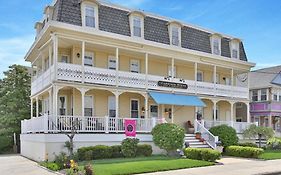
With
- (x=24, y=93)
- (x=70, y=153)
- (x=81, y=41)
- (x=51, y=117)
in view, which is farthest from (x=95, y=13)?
(x=24, y=93)

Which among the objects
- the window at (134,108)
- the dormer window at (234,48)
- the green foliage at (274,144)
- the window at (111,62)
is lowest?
the green foliage at (274,144)

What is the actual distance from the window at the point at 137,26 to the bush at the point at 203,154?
9701 millimetres

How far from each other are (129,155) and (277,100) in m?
27.6

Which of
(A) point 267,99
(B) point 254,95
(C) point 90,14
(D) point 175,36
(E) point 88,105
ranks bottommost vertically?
(E) point 88,105

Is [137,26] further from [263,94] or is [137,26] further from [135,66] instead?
[263,94]

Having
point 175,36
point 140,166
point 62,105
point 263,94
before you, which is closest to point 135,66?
point 175,36

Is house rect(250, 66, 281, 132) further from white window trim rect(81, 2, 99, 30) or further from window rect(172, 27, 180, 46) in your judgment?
white window trim rect(81, 2, 99, 30)

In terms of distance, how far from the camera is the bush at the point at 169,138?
2028 cm

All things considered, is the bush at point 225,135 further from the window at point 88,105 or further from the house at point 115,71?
the window at point 88,105

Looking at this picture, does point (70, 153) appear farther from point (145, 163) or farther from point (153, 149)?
point (153, 149)

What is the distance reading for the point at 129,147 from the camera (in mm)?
19375

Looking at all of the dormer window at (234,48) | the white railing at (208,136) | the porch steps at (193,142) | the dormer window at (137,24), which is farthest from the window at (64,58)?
the dormer window at (234,48)

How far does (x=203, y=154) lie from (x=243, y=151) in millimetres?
4384

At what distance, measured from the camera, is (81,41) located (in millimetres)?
21422
